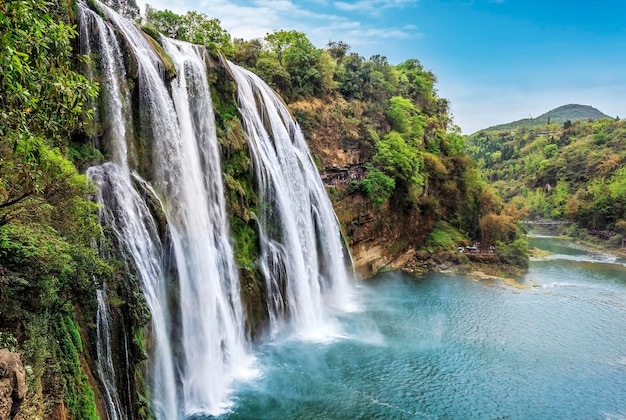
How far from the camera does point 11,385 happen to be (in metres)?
4.55

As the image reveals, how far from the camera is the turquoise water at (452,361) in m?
12.4

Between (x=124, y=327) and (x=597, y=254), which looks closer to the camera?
(x=124, y=327)

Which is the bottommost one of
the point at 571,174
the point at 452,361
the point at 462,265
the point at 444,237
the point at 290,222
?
the point at 452,361

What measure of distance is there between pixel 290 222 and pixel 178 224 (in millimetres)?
6756

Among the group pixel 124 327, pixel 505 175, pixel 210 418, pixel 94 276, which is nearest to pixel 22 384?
pixel 94 276

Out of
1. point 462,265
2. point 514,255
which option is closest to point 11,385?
point 462,265

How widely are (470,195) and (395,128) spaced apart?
941 cm

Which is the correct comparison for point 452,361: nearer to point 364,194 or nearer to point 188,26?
point 364,194

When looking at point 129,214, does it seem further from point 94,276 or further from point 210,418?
point 210,418

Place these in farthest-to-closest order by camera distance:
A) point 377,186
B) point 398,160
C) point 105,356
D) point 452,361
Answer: point 398,160, point 377,186, point 452,361, point 105,356

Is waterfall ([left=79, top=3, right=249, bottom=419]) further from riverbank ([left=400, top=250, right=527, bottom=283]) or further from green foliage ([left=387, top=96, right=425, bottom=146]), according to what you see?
green foliage ([left=387, top=96, right=425, bottom=146])

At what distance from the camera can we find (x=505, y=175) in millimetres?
93000

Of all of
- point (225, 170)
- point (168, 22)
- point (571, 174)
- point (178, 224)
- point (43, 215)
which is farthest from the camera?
point (571, 174)

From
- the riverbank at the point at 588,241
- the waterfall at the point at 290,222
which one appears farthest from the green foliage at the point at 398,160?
the riverbank at the point at 588,241
